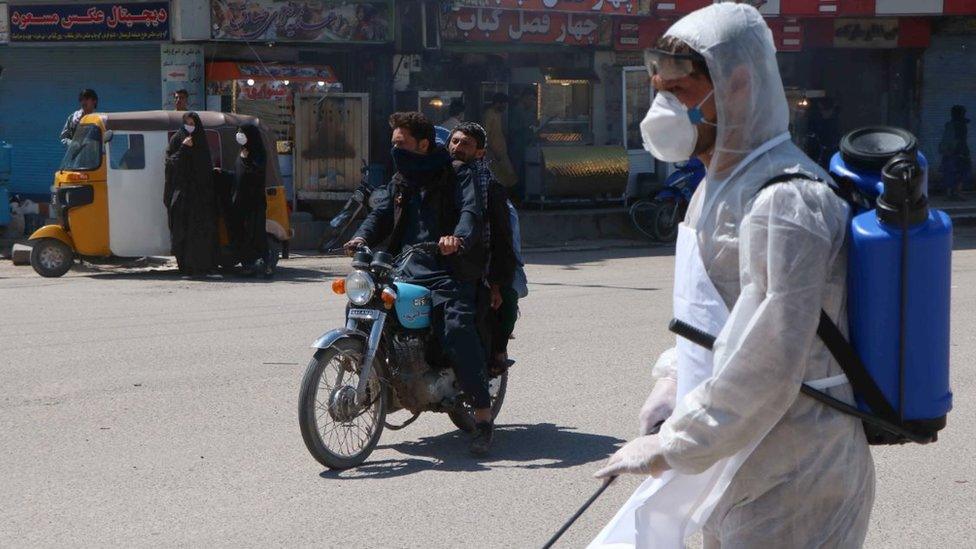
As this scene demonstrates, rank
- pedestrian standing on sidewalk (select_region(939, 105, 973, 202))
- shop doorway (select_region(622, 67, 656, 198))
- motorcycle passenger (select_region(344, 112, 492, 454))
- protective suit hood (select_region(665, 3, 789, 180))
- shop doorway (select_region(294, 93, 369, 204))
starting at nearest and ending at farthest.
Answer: protective suit hood (select_region(665, 3, 789, 180))
motorcycle passenger (select_region(344, 112, 492, 454))
shop doorway (select_region(294, 93, 369, 204))
shop doorway (select_region(622, 67, 656, 198))
pedestrian standing on sidewalk (select_region(939, 105, 973, 202))

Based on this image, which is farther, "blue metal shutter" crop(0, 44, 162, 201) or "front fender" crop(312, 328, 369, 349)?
"blue metal shutter" crop(0, 44, 162, 201)

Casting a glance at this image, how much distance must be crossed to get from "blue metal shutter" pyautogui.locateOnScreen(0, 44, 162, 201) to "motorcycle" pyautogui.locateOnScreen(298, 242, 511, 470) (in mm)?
14048

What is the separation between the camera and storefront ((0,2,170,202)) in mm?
19000

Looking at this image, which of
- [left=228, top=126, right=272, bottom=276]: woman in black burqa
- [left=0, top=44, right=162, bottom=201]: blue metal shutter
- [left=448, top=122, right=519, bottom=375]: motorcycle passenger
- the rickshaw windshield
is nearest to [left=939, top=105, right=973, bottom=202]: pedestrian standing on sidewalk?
[left=0, top=44, right=162, bottom=201]: blue metal shutter

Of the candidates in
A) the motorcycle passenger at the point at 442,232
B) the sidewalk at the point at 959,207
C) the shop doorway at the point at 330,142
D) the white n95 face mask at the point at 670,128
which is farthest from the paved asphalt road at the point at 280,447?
the sidewalk at the point at 959,207

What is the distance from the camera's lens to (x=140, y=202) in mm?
14250

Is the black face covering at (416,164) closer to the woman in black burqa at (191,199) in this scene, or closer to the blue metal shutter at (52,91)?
the woman in black burqa at (191,199)

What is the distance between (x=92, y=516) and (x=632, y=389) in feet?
11.9

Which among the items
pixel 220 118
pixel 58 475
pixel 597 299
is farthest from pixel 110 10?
pixel 58 475

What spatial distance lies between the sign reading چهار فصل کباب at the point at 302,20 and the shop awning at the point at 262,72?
1.33ft

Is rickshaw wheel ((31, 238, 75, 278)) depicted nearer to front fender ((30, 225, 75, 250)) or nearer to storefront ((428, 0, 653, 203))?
front fender ((30, 225, 75, 250))

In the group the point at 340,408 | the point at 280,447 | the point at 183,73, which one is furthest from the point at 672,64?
the point at 183,73

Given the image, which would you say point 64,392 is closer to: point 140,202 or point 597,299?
point 597,299

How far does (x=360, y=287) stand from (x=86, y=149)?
890 centimetres
